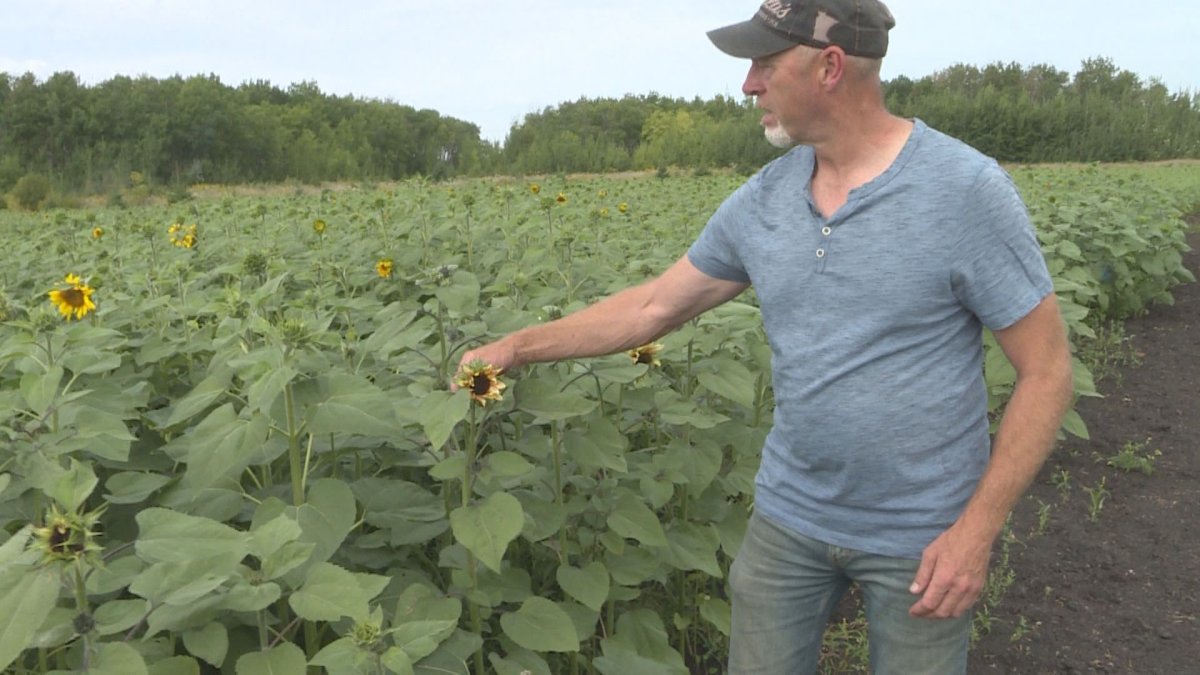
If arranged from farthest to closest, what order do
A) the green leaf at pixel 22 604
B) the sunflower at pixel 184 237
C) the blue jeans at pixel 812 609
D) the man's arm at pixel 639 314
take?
the sunflower at pixel 184 237
the man's arm at pixel 639 314
the blue jeans at pixel 812 609
the green leaf at pixel 22 604

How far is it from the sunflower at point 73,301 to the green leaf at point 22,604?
1850 millimetres

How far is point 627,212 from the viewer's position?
29.6 feet

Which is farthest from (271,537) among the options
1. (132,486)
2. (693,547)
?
(693,547)

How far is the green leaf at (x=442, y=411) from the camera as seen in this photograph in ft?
5.91

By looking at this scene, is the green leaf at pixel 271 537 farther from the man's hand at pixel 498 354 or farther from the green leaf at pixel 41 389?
the green leaf at pixel 41 389

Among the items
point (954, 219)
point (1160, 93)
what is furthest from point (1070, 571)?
point (1160, 93)

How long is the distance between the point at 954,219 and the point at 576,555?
1333 mm

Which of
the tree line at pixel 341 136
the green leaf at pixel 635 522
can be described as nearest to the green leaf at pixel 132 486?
the green leaf at pixel 635 522

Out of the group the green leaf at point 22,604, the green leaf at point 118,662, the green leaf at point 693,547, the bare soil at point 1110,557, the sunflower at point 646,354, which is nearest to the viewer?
the green leaf at point 22,604

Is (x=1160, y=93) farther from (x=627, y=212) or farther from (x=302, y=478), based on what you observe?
(x=302, y=478)

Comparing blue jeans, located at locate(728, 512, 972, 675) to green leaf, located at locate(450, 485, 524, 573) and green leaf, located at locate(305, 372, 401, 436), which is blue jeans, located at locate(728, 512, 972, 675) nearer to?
green leaf, located at locate(450, 485, 524, 573)

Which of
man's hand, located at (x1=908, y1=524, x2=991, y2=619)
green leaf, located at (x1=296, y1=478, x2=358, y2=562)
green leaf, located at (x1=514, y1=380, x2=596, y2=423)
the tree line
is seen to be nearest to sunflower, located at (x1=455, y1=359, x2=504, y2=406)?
green leaf, located at (x1=514, y1=380, x2=596, y2=423)

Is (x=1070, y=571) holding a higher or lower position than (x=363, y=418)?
lower

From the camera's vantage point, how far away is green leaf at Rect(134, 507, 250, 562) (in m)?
1.58
